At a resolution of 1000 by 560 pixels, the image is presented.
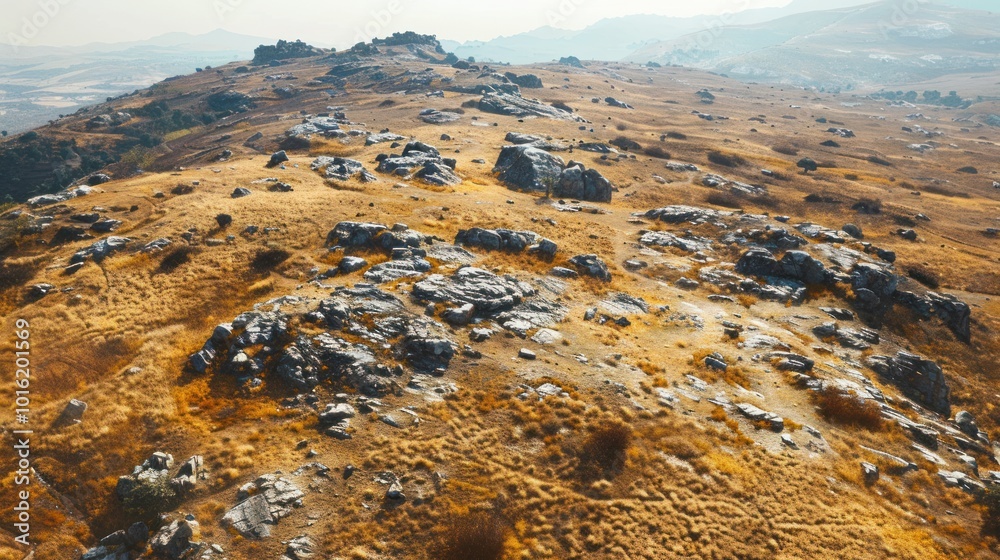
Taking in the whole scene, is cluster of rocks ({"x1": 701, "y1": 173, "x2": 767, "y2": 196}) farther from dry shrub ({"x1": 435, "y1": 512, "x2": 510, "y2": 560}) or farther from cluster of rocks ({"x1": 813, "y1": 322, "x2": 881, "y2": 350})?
dry shrub ({"x1": 435, "y1": 512, "x2": 510, "y2": 560})

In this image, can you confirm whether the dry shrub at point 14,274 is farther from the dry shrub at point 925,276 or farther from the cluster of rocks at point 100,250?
the dry shrub at point 925,276

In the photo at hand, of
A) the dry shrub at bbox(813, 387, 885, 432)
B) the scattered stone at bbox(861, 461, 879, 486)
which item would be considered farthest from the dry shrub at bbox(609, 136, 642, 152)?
the scattered stone at bbox(861, 461, 879, 486)

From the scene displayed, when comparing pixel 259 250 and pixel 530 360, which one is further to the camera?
pixel 259 250

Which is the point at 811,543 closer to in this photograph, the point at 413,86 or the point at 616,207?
the point at 616,207

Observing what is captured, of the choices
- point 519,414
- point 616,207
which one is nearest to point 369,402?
point 519,414

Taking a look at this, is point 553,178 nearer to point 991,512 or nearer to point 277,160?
point 277,160

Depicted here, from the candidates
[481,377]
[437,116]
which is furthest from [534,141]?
[481,377]

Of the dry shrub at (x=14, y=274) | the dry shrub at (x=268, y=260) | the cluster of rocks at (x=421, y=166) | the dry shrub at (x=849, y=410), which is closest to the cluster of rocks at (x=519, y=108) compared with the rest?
the cluster of rocks at (x=421, y=166)
